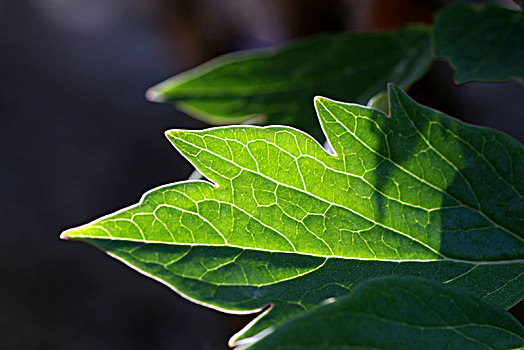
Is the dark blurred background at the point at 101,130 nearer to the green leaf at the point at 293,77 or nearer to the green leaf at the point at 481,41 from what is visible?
the green leaf at the point at 293,77

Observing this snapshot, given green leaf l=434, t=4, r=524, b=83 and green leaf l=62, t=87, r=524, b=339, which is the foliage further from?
green leaf l=434, t=4, r=524, b=83

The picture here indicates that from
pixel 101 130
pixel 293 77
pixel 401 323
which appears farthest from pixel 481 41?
pixel 101 130

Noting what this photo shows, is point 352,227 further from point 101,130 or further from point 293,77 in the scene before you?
point 101,130

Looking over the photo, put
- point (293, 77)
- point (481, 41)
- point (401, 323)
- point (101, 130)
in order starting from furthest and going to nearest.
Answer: point (101, 130), point (293, 77), point (481, 41), point (401, 323)

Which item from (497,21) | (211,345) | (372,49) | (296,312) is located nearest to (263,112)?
(372,49)

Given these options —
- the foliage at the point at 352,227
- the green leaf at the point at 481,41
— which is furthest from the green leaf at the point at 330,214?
the green leaf at the point at 481,41

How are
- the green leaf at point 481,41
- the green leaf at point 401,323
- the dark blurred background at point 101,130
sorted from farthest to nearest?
the dark blurred background at point 101,130, the green leaf at point 481,41, the green leaf at point 401,323
